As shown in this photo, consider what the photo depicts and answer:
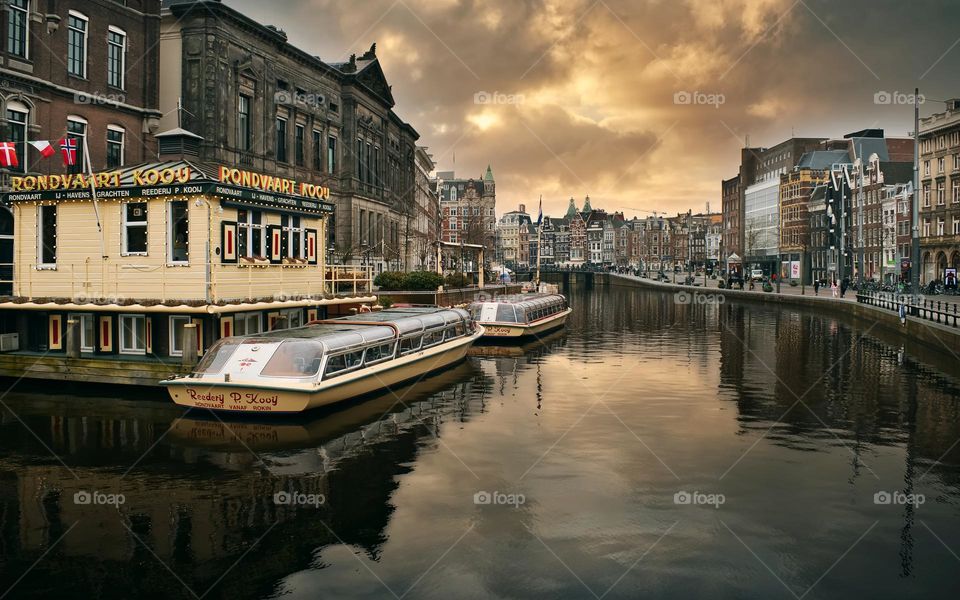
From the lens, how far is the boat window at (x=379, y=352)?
2412 cm

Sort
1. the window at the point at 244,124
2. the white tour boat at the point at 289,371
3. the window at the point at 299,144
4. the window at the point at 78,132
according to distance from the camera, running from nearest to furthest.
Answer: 1. the white tour boat at the point at 289,371
2. the window at the point at 78,132
3. the window at the point at 244,124
4. the window at the point at 299,144

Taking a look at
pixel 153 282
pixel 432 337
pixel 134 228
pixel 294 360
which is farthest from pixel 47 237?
pixel 432 337

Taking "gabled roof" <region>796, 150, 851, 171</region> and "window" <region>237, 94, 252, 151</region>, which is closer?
"window" <region>237, 94, 252, 151</region>

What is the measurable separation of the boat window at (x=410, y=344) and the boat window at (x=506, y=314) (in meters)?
14.7

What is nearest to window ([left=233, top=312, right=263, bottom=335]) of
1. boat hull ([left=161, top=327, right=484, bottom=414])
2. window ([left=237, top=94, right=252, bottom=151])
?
boat hull ([left=161, top=327, right=484, bottom=414])

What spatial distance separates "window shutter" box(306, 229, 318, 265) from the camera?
30500mm

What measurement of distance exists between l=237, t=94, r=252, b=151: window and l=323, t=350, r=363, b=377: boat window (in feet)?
114

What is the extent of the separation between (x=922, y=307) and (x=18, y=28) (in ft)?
172

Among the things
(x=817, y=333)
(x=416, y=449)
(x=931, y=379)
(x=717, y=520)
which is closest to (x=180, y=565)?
(x=416, y=449)

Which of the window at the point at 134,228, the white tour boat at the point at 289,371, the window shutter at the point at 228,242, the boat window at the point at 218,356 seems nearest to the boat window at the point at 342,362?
the white tour boat at the point at 289,371

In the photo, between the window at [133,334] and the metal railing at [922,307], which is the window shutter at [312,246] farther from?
the metal railing at [922,307]

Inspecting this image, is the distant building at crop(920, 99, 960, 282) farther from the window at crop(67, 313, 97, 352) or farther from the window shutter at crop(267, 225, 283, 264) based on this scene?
the window at crop(67, 313, 97, 352)

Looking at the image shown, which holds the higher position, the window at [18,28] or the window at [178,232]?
the window at [18,28]

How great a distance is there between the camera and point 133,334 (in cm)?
2622
